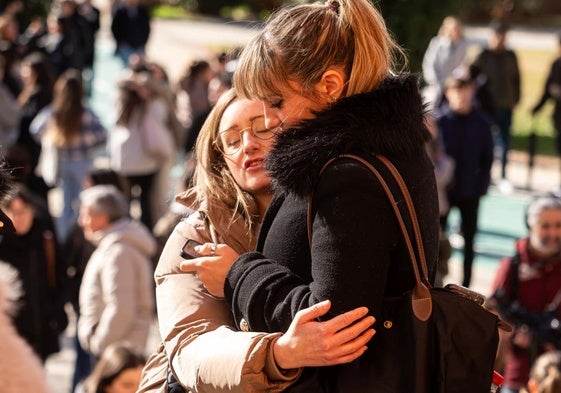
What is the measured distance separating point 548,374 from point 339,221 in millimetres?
3962

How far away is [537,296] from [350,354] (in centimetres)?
509

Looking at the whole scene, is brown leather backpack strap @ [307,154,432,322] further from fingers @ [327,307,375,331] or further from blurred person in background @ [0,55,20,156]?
blurred person in background @ [0,55,20,156]

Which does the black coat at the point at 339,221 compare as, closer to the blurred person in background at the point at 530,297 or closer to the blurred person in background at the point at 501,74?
the blurred person in background at the point at 530,297

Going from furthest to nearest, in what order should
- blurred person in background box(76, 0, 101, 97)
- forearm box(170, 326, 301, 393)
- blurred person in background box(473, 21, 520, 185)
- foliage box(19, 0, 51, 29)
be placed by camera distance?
foliage box(19, 0, 51, 29)
blurred person in background box(76, 0, 101, 97)
blurred person in background box(473, 21, 520, 185)
forearm box(170, 326, 301, 393)

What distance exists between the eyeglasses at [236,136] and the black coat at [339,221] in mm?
282

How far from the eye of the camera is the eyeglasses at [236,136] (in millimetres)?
2963

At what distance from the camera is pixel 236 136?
10.1 feet

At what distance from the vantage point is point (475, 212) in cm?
1105

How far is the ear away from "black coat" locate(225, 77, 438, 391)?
4cm

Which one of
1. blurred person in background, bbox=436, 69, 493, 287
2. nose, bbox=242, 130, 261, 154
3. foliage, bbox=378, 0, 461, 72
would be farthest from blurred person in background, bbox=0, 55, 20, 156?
nose, bbox=242, 130, 261, 154

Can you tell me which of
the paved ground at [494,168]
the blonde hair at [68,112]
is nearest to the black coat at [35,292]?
the paved ground at [494,168]

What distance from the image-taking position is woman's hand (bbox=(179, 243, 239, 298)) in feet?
9.09

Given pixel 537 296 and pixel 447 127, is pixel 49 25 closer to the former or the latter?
pixel 447 127

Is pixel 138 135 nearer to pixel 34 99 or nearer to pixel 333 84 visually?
pixel 34 99
